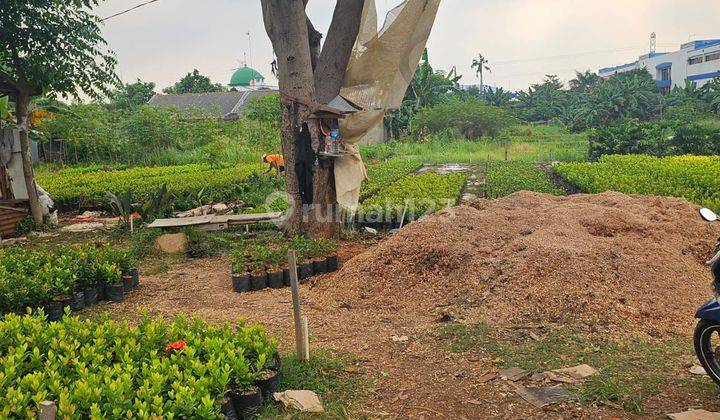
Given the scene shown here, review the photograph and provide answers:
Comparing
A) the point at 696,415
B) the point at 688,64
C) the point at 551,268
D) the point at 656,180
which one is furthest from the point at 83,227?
the point at 688,64

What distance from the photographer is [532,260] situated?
630cm

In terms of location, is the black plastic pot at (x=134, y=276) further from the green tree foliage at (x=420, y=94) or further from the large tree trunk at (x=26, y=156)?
the green tree foliage at (x=420, y=94)

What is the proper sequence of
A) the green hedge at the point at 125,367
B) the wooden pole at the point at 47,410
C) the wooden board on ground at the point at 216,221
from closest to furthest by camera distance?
the wooden pole at the point at 47,410
the green hedge at the point at 125,367
the wooden board on ground at the point at 216,221

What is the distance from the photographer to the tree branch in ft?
30.1

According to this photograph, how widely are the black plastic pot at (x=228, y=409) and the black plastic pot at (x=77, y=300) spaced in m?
3.63

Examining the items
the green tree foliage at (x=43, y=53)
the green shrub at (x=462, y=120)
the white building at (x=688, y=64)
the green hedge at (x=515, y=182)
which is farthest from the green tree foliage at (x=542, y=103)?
the green tree foliage at (x=43, y=53)

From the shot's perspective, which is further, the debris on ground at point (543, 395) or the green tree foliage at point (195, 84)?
the green tree foliage at point (195, 84)

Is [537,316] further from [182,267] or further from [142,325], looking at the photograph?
[182,267]

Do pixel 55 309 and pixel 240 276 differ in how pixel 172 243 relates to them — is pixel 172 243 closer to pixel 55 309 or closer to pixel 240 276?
pixel 240 276

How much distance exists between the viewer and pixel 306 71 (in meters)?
9.38

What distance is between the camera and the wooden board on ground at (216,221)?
987 centimetres

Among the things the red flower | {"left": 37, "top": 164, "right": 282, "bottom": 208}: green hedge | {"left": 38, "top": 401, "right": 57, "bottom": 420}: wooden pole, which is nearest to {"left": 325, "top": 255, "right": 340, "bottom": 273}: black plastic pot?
the red flower

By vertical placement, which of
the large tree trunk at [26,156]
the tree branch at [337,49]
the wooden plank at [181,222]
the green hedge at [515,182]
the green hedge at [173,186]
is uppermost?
the tree branch at [337,49]

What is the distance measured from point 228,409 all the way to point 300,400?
520 millimetres
